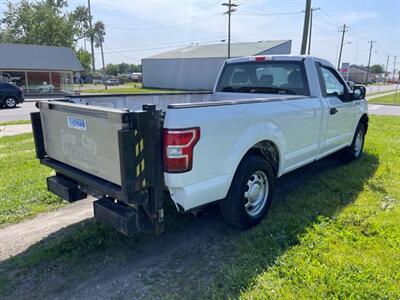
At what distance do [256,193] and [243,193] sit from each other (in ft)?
1.31

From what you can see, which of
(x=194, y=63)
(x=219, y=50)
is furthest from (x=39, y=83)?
(x=219, y=50)

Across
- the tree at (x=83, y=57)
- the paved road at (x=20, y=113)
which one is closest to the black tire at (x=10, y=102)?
the paved road at (x=20, y=113)

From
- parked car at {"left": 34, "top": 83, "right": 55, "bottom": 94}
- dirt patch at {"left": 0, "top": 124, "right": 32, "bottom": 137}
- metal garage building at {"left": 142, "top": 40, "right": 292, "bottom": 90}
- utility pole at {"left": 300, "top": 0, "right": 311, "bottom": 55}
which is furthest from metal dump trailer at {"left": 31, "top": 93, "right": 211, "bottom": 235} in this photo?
metal garage building at {"left": 142, "top": 40, "right": 292, "bottom": 90}

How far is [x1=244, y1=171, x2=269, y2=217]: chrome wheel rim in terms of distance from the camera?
3.73 metres

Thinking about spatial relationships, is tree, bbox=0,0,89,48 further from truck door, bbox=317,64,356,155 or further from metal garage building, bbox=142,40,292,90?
truck door, bbox=317,64,356,155

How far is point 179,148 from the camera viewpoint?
2.76 metres

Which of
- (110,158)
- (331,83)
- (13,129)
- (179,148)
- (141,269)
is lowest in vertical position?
(13,129)

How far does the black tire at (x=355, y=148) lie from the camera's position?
6289 mm

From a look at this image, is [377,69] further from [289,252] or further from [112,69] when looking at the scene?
[289,252]

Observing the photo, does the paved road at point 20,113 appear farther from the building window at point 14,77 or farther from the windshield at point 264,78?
the building window at point 14,77

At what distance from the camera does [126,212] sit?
2861 millimetres

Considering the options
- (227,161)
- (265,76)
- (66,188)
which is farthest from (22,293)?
(265,76)

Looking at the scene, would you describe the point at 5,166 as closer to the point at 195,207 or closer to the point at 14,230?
the point at 14,230

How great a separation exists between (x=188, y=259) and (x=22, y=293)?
4.94 ft
